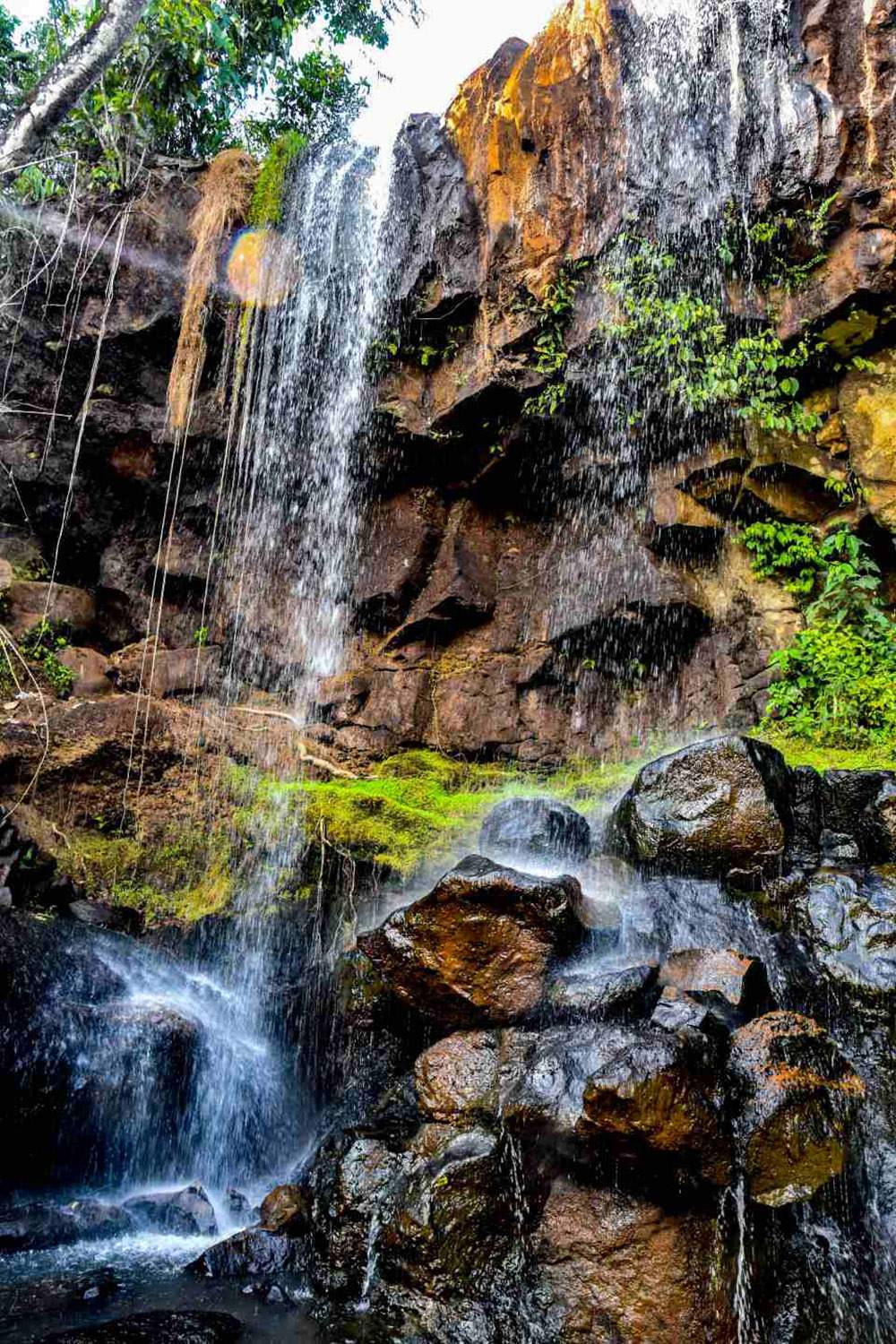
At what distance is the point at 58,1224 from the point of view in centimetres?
462

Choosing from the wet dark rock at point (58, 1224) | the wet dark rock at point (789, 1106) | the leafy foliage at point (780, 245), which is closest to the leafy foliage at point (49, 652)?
the wet dark rock at point (58, 1224)

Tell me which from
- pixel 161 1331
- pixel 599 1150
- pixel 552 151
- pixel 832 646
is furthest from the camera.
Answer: pixel 552 151

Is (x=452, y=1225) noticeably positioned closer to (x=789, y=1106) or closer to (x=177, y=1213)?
(x=789, y=1106)

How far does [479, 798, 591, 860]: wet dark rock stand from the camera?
255 inches

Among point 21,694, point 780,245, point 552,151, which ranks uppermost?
point 552,151

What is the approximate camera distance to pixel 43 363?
1071cm

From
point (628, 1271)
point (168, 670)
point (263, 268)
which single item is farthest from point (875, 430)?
point (168, 670)

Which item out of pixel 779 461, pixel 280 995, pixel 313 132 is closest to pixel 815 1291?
pixel 280 995

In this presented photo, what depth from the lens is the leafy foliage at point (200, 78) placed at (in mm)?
8984

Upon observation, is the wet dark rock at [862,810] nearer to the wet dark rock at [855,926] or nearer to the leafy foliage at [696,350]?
the wet dark rock at [855,926]

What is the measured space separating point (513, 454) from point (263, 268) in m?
4.04

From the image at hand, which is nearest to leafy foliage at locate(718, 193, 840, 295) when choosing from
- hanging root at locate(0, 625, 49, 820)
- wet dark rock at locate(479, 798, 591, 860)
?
wet dark rock at locate(479, 798, 591, 860)

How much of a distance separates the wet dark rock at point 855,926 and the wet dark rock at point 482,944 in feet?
4.65

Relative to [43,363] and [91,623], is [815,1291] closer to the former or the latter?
[91,623]
